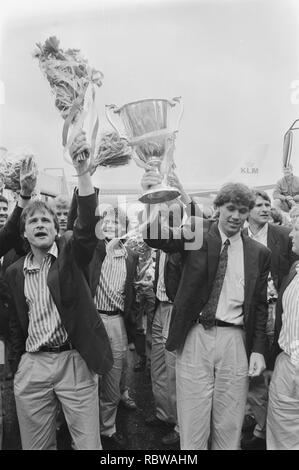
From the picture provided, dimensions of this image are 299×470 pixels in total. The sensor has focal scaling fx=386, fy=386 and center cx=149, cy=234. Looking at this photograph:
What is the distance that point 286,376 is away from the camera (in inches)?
→ 87.0

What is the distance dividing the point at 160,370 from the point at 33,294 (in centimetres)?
167

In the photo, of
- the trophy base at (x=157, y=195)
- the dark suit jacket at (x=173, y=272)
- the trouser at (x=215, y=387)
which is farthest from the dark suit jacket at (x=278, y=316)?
the trophy base at (x=157, y=195)

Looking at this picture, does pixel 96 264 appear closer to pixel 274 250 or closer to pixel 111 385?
pixel 111 385

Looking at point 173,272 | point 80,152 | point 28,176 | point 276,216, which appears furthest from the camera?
point 276,216

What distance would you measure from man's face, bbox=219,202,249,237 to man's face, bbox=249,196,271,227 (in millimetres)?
932

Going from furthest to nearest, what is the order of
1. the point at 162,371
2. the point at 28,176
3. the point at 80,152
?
the point at 162,371 < the point at 28,176 < the point at 80,152

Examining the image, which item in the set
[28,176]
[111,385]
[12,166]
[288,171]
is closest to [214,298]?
[111,385]

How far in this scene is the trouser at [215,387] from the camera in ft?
7.36

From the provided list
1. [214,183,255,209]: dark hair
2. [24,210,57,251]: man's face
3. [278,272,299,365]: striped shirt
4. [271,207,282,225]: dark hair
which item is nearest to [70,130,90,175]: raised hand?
[24,210,57,251]: man's face

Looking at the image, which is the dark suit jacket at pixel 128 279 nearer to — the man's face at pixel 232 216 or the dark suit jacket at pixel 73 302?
the dark suit jacket at pixel 73 302

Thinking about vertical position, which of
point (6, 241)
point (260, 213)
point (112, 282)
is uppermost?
point (260, 213)

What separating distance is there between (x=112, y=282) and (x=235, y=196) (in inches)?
58.4

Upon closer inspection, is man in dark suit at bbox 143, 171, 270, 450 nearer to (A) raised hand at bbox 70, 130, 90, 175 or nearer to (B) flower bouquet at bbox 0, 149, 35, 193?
(A) raised hand at bbox 70, 130, 90, 175
